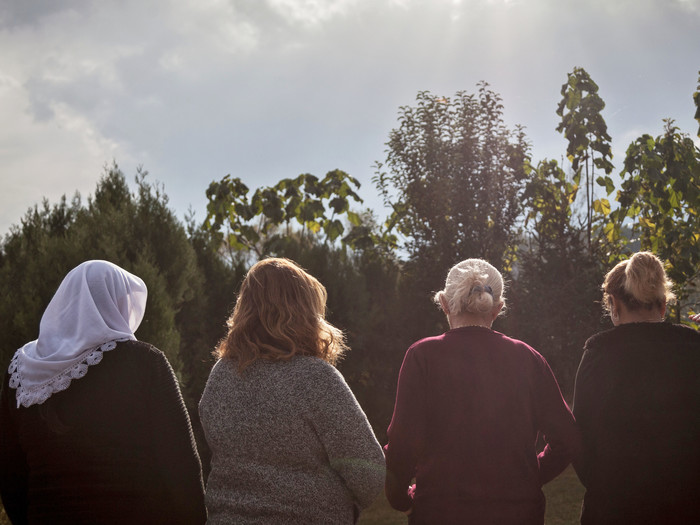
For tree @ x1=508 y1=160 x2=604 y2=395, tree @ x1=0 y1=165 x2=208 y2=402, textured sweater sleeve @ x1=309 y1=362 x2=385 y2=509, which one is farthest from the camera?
tree @ x1=508 y1=160 x2=604 y2=395

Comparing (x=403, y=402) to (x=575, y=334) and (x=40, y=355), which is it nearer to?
(x=40, y=355)

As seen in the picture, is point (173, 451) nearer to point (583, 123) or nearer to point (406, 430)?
point (406, 430)

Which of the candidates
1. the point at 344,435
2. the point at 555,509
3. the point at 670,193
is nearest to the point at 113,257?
the point at 344,435

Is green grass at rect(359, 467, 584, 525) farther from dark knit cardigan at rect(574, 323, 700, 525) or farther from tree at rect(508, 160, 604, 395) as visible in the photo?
dark knit cardigan at rect(574, 323, 700, 525)

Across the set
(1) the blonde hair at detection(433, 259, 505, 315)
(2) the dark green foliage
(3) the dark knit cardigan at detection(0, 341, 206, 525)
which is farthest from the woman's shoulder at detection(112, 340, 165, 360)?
(2) the dark green foliage

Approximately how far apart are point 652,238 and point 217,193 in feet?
18.2

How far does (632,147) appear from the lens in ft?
23.3

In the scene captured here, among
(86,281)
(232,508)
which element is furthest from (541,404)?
(86,281)

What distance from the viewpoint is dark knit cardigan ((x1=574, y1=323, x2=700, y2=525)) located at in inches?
98.5

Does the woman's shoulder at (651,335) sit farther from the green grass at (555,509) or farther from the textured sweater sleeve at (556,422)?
the green grass at (555,509)

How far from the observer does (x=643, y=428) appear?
2541mm

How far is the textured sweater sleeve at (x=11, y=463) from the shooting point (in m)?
2.36

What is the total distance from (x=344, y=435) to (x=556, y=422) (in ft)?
2.90

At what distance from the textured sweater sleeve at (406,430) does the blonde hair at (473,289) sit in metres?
0.29
